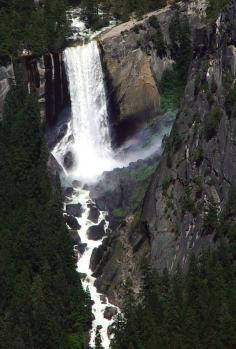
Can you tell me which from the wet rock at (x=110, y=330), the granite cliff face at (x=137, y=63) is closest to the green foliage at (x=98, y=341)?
the wet rock at (x=110, y=330)

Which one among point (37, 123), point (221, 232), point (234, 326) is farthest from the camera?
point (37, 123)

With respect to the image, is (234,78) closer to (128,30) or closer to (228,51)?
(228,51)

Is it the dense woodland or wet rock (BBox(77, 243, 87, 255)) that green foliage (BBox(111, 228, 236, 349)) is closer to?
the dense woodland

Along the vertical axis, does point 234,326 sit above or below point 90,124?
below

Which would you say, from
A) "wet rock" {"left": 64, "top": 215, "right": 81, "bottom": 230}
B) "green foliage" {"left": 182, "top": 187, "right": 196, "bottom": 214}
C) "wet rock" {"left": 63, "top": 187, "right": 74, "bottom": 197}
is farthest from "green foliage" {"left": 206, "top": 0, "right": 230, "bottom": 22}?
"wet rock" {"left": 64, "top": 215, "right": 81, "bottom": 230}

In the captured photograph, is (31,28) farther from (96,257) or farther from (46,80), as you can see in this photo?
(96,257)

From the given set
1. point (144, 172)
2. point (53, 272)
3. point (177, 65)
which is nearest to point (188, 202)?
point (53, 272)

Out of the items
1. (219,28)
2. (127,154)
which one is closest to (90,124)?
(127,154)

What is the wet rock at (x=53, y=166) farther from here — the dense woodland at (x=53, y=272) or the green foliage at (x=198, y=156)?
the green foliage at (x=198, y=156)
